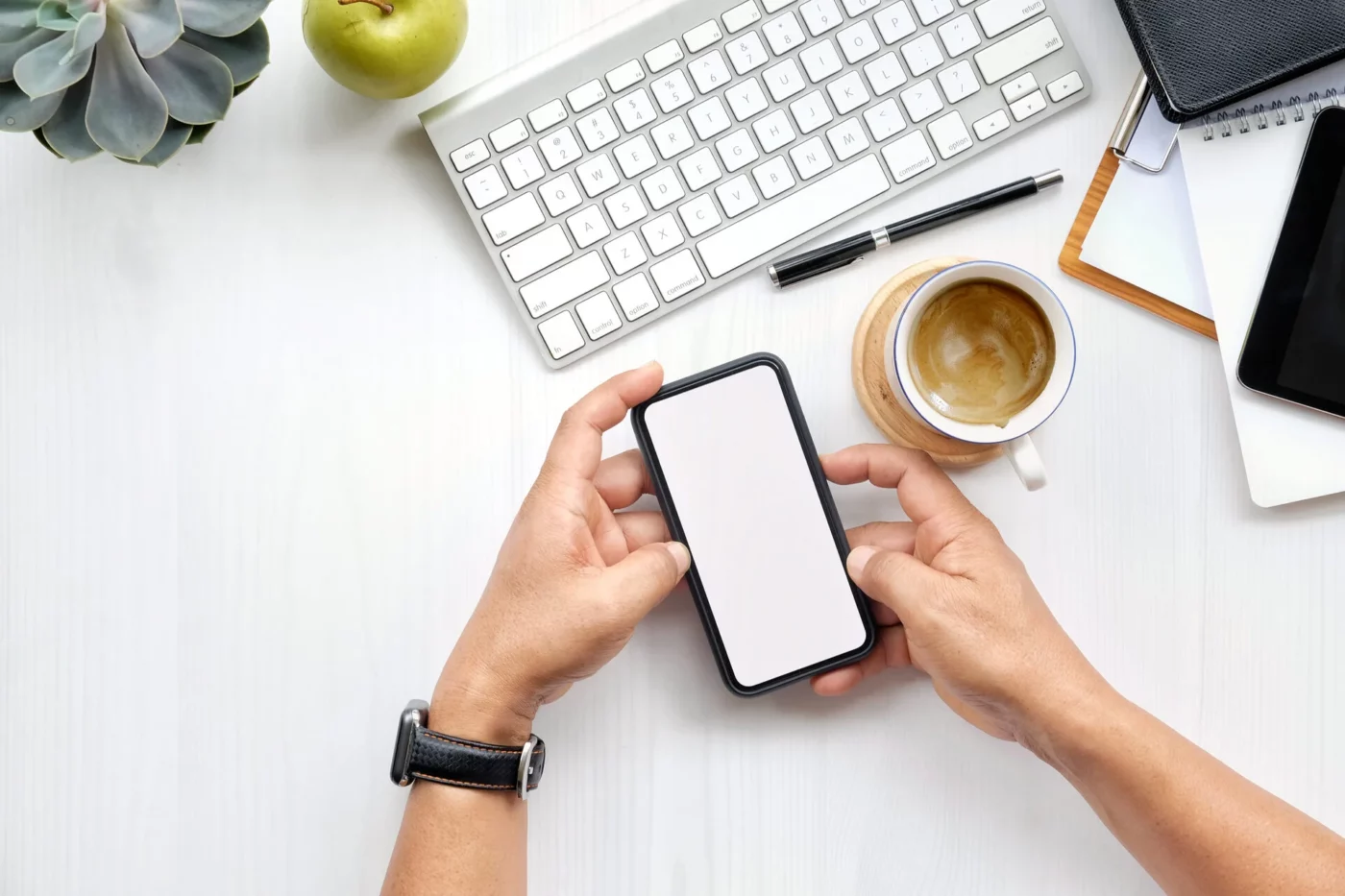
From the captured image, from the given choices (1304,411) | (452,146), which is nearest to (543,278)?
(452,146)

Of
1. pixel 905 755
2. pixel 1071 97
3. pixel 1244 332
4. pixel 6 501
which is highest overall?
pixel 6 501

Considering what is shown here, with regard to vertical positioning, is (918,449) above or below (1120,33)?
below

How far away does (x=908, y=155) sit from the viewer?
0.69 metres

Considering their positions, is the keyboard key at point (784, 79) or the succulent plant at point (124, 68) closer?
the succulent plant at point (124, 68)

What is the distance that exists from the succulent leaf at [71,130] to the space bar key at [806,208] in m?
0.41

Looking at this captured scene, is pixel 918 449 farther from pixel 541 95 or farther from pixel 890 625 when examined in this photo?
pixel 541 95

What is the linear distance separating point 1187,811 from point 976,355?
319 millimetres

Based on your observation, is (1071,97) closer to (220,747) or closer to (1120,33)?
(1120,33)

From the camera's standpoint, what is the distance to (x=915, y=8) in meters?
0.69

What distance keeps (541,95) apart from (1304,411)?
1.94 ft

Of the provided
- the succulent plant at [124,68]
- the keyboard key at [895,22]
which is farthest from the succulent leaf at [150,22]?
the keyboard key at [895,22]

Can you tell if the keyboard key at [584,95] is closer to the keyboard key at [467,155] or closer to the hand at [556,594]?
the keyboard key at [467,155]

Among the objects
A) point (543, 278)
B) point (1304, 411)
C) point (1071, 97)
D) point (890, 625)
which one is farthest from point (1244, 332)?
point (543, 278)

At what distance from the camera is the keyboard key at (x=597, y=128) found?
68 cm
